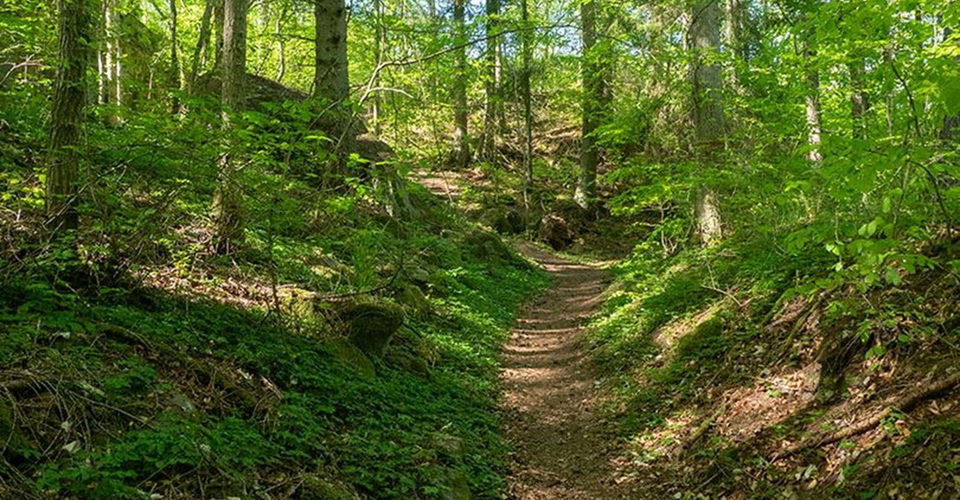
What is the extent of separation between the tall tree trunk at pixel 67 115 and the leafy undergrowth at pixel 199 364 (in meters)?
0.18

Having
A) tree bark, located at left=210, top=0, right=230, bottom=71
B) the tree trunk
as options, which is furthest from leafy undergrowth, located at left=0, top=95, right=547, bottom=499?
tree bark, located at left=210, top=0, right=230, bottom=71

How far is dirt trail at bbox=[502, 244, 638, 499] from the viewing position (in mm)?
5297

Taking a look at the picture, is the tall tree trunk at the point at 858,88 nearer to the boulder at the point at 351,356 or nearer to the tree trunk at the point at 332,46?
the boulder at the point at 351,356

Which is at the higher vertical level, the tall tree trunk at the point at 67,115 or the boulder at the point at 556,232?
the tall tree trunk at the point at 67,115

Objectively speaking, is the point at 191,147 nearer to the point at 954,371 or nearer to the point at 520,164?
the point at 954,371

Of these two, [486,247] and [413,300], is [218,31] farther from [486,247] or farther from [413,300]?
[486,247]

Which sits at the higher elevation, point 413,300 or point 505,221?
point 505,221

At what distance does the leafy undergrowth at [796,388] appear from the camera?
3.85 meters

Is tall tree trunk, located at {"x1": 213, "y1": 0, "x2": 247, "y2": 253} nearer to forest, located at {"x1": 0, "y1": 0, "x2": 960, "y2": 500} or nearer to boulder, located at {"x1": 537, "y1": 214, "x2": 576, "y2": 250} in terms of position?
forest, located at {"x1": 0, "y1": 0, "x2": 960, "y2": 500}

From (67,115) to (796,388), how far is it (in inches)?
266

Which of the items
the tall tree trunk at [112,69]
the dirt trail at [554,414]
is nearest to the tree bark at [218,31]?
the tall tree trunk at [112,69]

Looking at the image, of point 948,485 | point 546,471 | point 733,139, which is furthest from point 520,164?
point 948,485

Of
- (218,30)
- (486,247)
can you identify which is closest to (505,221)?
(486,247)

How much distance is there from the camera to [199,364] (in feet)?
14.9
